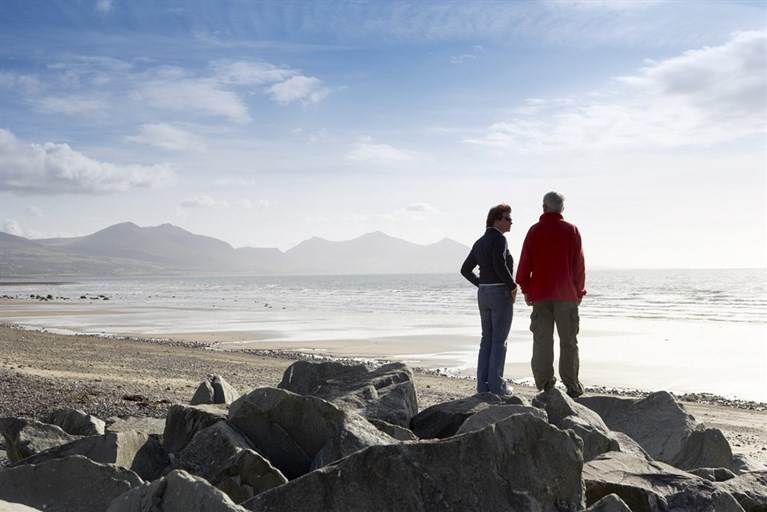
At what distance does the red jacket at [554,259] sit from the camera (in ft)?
26.5

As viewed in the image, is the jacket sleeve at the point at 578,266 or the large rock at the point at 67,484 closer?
the large rock at the point at 67,484

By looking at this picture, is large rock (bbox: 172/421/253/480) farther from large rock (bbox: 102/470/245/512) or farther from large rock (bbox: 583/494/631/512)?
large rock (bbox: 583/494/631/512)

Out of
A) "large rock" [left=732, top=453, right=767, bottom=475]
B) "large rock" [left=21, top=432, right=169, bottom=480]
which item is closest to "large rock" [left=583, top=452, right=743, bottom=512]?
"large rock" [left=732, top=453, right=767, bottom=475]

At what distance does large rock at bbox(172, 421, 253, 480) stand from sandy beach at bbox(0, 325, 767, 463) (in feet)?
15.7

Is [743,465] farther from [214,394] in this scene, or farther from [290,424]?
[214,394]

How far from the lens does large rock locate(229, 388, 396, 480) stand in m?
5.31

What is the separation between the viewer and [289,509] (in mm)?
3926

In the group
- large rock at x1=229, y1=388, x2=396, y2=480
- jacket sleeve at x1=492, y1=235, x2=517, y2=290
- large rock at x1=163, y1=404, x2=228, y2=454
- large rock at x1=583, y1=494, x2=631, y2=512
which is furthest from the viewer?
jacket sleeve at x1=492, y1=235, x2=517, y2=290

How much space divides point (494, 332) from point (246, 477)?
4.18 meters

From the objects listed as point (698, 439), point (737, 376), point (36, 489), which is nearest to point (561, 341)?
point (698, 439)

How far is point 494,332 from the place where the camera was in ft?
27.1

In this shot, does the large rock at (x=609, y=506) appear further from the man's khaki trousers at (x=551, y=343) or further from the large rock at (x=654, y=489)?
the man's khaki trousers at (x=551, y=343)

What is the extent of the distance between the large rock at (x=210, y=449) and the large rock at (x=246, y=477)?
11.5 inches

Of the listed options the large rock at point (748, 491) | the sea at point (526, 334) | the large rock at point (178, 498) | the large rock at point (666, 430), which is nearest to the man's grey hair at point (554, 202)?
the large rock at point (666, 430)
